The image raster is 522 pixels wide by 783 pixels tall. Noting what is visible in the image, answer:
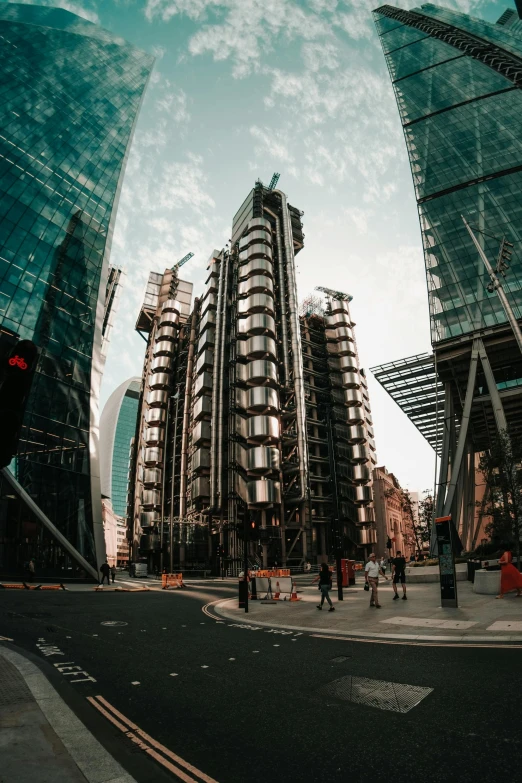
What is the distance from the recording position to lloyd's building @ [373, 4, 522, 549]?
39031 millimetres

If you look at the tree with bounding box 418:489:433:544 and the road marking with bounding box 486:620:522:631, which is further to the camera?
the tree with bounding box 418:489:433:544

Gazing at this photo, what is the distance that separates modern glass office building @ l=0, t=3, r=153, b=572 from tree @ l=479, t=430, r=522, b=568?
3281cm

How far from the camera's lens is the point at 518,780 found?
3.34 metres

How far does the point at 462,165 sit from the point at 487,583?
→ 4898 centimetres

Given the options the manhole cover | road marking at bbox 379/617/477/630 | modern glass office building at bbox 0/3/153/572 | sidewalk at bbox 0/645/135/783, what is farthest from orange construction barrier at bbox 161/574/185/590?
sidewalk at bbox 0/645/135/783

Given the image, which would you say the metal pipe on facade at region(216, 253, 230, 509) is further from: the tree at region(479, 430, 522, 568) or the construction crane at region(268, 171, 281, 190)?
the tree at region(479, 430, 522, 568)

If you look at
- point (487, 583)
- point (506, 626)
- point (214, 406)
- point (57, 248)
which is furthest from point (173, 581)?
point (57, 248)

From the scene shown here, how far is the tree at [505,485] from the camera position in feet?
79.4

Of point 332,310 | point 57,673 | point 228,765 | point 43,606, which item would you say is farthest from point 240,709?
point 332,310

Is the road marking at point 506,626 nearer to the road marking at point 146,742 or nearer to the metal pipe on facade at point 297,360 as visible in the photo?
the road marking at point 146,742

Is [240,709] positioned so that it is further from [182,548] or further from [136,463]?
[136,463]

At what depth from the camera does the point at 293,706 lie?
5.32 m

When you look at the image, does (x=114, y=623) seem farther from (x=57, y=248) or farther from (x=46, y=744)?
(x=57, y=248)

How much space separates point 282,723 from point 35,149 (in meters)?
59.1
